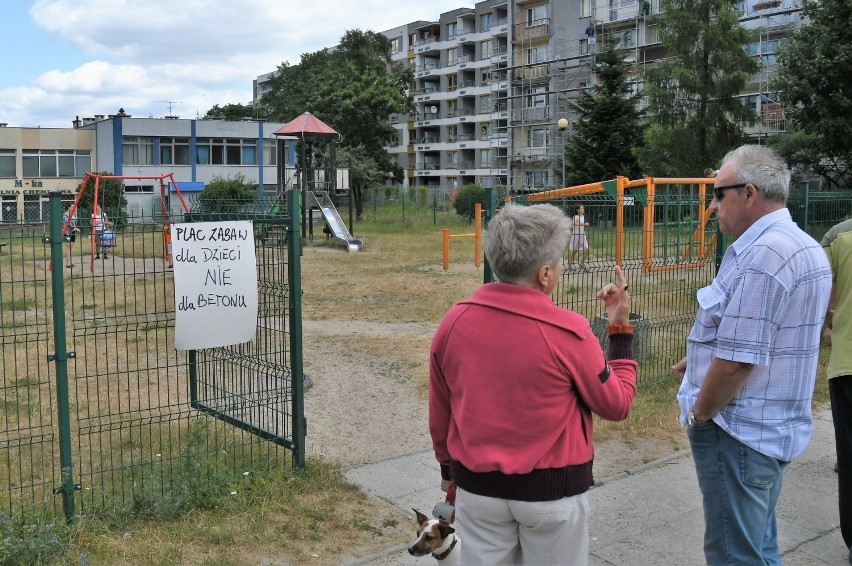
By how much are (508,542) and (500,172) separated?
2436 inches

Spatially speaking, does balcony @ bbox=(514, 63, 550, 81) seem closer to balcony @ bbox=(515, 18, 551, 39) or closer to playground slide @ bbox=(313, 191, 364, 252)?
balcony @ bbox=(515, 18, 551, 39)

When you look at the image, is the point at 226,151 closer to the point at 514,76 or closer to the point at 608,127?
the point at 514,76

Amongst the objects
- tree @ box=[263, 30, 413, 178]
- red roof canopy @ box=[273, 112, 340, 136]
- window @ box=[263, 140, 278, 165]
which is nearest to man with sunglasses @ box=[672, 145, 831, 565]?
red roof canopy @ box=[273, 112, 340, 136]

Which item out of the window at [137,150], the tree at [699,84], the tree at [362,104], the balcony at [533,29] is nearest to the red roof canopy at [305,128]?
the tree at [699,84]

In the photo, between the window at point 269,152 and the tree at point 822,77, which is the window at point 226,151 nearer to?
the window at point 269,152

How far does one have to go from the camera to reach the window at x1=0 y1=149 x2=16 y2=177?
54.2 m

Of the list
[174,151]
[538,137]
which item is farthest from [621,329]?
[174,151]

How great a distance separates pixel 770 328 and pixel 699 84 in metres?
28.9

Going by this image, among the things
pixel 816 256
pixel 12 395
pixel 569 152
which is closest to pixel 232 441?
pixel 12 395

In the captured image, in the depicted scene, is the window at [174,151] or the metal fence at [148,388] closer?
the metal fence at [148,388]

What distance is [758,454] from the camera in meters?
2.94

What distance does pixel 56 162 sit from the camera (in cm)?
5659

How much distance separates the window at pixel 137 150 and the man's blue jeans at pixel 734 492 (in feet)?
186

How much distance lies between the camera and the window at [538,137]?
54781 millimetres
